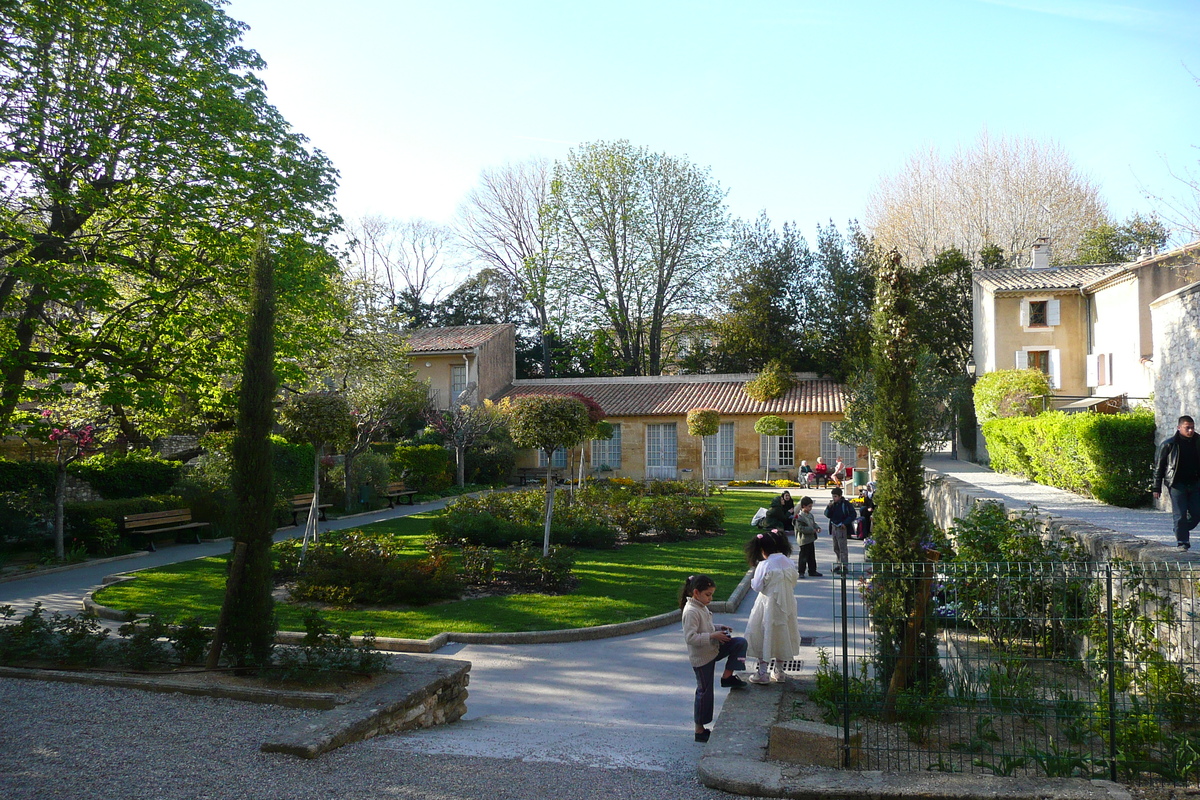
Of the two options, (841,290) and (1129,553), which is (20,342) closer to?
(1129,553)

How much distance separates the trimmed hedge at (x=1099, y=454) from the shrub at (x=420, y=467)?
59.1ft

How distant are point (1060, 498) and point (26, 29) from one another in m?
19.1

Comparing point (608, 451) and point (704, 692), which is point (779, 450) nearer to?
point (608, 451)

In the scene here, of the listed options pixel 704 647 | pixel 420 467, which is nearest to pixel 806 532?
pixel 704 647

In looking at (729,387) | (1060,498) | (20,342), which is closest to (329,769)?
(20,342)

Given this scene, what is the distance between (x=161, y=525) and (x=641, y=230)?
29220mm

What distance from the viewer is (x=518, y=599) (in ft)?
36.2

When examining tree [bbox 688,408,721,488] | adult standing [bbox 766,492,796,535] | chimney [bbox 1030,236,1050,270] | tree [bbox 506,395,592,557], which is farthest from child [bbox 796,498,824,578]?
chimney [bbox 1030,236,1050,270]

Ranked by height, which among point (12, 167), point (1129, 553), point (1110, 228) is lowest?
point (1129, 553)

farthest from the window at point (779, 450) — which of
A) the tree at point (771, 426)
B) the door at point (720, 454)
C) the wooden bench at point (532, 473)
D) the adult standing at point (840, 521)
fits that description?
the adult standing at point (840, 521)

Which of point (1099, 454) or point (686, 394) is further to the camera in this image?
point (686, 394)

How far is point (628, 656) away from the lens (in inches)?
340

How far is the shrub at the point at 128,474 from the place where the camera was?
16.7 metres

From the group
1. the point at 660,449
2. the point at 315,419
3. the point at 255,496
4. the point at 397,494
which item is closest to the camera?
the point at 255,496
